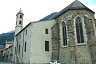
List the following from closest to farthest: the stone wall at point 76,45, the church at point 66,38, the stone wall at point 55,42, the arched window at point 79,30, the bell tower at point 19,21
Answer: the stone wall at point 76,45 < the church at point 66,38 < the arched window at point 79,30 < the stone wall at point 55,42 < the bell tower at point 19,21

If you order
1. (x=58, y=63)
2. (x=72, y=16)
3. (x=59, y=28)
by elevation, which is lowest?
(x=58, y=63)

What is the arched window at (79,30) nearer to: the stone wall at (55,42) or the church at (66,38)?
the church at (66,38)

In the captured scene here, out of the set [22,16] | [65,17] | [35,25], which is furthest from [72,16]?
[22,16]

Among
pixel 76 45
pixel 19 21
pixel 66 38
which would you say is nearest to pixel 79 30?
pixel 66 38

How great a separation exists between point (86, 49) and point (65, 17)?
7.34 metres

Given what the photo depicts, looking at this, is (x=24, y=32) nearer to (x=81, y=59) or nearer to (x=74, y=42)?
(x=74, y=42)

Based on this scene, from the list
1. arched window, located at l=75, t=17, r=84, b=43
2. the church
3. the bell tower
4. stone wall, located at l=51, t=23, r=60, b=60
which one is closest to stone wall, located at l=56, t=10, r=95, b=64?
the church

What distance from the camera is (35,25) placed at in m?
27.7

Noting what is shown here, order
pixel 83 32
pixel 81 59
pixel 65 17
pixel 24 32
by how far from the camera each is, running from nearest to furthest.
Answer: pixel 81 59 < pixel 83 32 < pixel 65 17 < pixel 24 32

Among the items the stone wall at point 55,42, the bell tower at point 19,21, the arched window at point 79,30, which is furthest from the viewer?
the bell tower at point 19,21

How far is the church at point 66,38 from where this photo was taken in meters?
23.1

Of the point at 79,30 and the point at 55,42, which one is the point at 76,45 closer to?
the point at 79,30

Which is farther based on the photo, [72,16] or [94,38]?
[72,16]

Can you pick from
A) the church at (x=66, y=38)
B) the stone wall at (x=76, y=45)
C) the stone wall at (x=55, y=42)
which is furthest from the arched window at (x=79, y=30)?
the stone wall at (x=55, y=42)
